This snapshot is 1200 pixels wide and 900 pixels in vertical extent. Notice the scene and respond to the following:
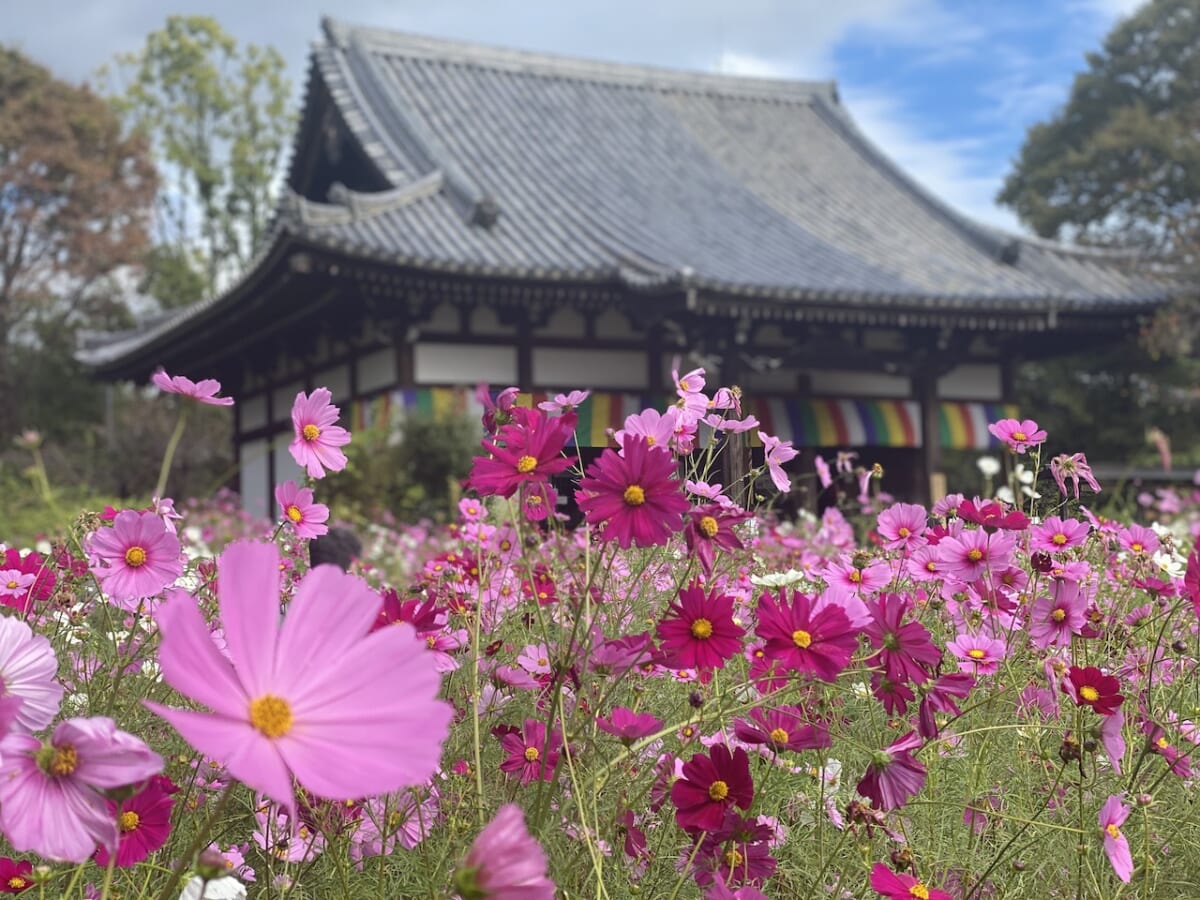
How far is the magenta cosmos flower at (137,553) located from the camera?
107cm

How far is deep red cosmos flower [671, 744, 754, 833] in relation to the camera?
0.97 metres

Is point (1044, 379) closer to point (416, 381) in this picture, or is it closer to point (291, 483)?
point (416, 381)

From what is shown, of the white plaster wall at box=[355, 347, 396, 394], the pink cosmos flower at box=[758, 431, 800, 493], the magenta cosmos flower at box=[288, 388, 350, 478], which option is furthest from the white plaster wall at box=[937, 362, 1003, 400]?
the magenta cosmos flower at box=[288, 388, 350, 478]

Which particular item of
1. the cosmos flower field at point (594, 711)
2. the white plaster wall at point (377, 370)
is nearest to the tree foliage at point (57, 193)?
the white plaster wall at point (377, 370)

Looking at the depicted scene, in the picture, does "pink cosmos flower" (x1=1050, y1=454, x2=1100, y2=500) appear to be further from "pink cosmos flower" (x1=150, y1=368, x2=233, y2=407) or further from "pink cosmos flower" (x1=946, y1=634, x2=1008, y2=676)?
"pink cosmos flower" (x1=150, y1=368, x2=233, y2=407)

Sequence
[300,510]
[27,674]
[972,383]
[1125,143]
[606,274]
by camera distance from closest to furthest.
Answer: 1. [27,674]
2. [300,510]
3. [606,274]
4. [972,383]
5. [1125,143]

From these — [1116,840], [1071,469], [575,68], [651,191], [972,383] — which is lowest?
[1116,840]

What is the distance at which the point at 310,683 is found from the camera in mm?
554

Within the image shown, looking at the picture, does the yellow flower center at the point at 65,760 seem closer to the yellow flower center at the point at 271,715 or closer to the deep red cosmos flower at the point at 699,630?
the yellow flower center at the point at 271,715

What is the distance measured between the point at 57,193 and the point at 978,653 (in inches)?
932

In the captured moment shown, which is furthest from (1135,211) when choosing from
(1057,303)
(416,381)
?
(416,381)

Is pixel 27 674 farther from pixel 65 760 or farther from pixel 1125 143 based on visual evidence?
pixel 1125 143

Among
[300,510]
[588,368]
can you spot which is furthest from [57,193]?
[300,510]

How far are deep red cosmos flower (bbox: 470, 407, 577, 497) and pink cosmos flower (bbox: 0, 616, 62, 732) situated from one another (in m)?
0.35
